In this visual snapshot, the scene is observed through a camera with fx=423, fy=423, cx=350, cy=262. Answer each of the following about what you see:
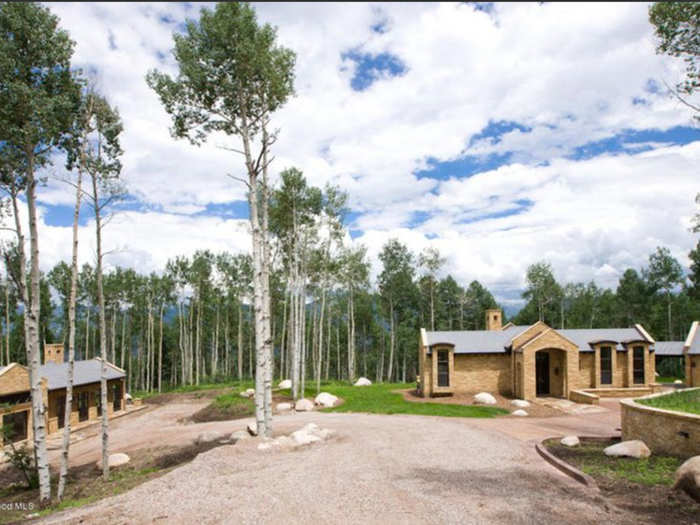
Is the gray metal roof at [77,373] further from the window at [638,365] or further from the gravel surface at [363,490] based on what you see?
the window at [638,365]

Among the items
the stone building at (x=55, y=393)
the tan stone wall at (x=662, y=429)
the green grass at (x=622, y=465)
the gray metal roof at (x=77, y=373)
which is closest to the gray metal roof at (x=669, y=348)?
the tan stone wall at (x=662, y=429)

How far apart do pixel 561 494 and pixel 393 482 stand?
3.48m

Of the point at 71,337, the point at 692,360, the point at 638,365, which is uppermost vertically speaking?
the point at 71,337

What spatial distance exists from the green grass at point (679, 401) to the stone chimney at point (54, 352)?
36084mm

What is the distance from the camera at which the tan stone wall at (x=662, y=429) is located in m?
11.2

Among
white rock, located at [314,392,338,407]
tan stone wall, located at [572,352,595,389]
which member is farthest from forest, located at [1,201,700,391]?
tan stone wall, located at [572,352,595,389]

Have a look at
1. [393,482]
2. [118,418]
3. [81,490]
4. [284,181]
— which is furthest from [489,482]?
[118,418]

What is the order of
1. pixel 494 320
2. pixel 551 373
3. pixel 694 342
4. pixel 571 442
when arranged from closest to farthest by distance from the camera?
pixel 571 442
pixel 694 342
pixel 551 373
pixel 494 320

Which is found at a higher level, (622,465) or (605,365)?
(622,465)

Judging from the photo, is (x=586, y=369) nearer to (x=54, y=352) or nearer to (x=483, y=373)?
(x=483, y=373)

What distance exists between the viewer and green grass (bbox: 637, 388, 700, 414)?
40.5 ft

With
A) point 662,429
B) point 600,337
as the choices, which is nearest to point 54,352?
point 662,429

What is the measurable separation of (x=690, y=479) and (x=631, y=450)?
3690 millimetres

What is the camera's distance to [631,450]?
38.6 ft
